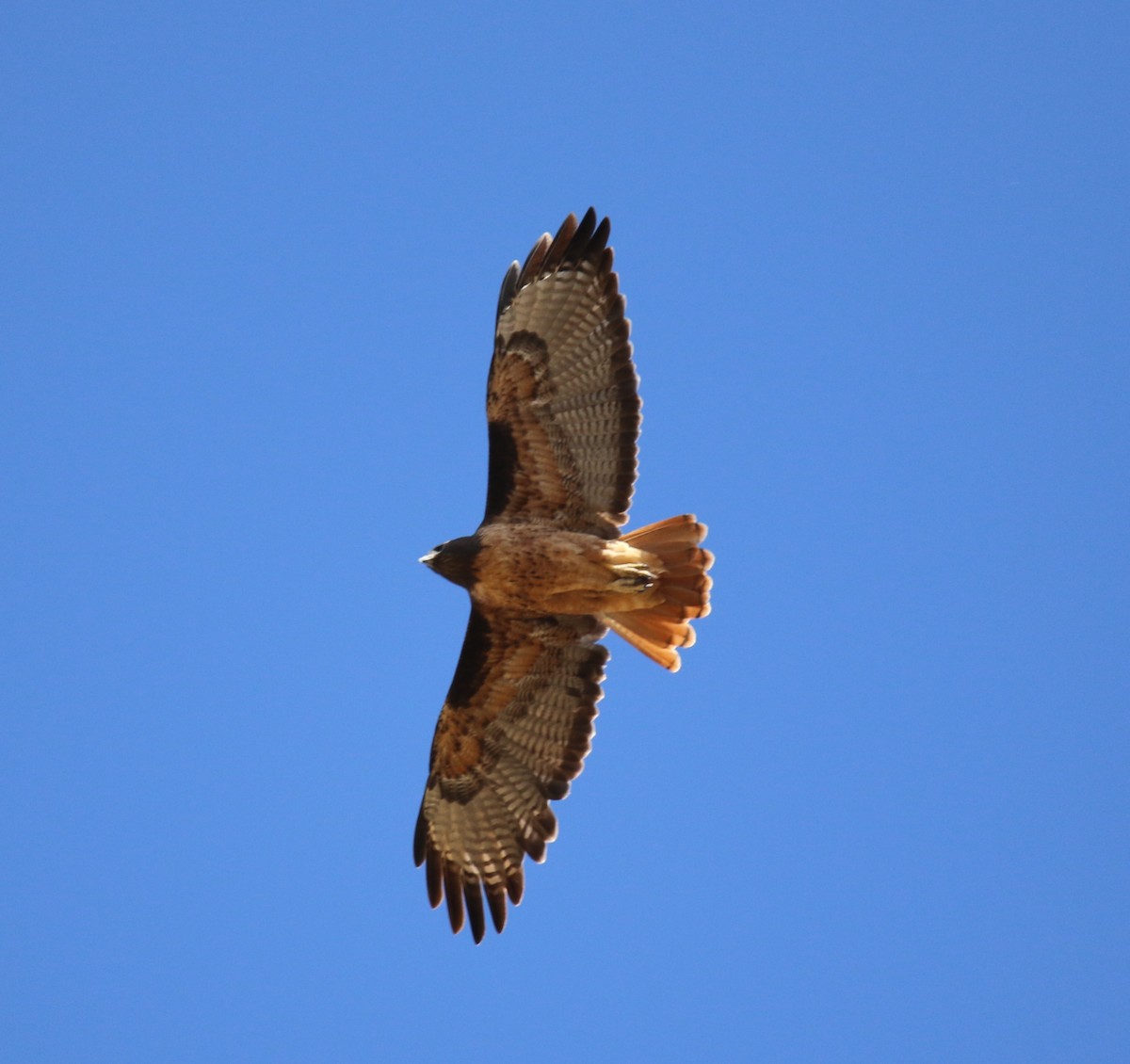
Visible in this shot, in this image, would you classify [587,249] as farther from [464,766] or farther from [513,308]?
[464,766]

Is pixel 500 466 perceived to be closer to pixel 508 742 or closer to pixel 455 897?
pixel 508 742

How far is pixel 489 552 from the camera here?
30.8ft

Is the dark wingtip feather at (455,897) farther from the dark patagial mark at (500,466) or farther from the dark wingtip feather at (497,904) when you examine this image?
the dark patagial mark at (500,466)

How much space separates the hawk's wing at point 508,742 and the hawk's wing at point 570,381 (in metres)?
0.91

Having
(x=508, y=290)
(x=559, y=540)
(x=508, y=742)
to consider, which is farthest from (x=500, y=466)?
(x=508, y=742)

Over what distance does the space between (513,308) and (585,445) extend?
99cm

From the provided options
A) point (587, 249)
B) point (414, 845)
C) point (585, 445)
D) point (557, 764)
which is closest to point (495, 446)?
point (585, 445)

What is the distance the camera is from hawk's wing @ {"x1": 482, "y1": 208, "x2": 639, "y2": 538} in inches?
368

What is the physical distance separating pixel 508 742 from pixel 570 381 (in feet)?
8.16

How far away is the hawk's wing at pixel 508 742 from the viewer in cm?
980

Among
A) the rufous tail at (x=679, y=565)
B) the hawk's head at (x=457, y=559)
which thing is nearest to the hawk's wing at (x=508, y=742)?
the hawk's head at (x=457, y=559)

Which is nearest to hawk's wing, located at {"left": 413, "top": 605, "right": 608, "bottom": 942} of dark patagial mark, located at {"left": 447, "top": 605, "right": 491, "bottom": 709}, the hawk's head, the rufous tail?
dark patagial mark, located at {"left": 447, "top": 605, "right": 491, "bottom": 709}

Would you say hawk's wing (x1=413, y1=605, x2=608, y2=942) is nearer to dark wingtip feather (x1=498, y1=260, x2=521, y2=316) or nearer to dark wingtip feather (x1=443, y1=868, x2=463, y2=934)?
dark wingtip feather (x1=443, y1=868, x2=463, y2=934)

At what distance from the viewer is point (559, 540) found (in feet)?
30.7
